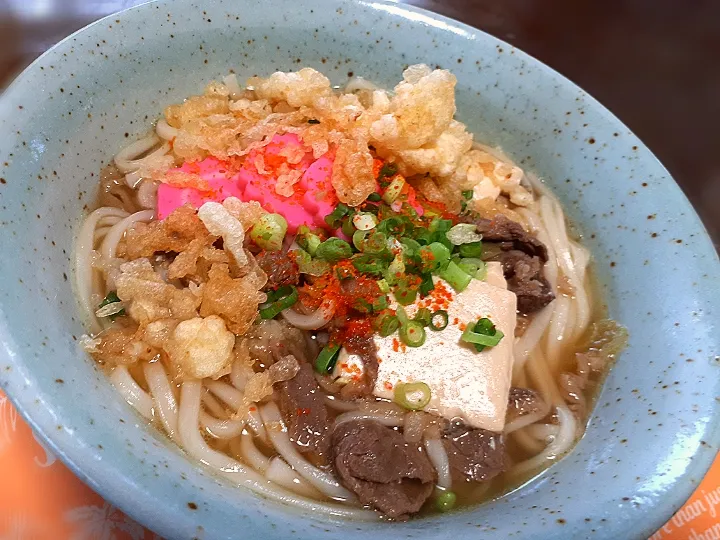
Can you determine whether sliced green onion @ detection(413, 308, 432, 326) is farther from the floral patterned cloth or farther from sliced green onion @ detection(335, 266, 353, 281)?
the floral patterned cloth

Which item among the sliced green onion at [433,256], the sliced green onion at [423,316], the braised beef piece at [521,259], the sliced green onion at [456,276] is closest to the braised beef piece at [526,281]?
the braised beef piece at [521,259]

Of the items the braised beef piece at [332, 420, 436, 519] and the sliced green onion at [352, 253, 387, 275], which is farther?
the sliced green onion at [352, 253, 387, 275]

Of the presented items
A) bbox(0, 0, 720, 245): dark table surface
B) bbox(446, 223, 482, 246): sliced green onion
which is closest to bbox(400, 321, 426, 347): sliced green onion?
bbox(446, 223, 482, 246): sliced green onion

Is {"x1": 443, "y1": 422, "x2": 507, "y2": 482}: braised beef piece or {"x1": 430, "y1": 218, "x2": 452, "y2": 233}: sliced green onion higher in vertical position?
{"x1": 430, "y1": 218, "x2": 452, "y2": 233}: sliced green onion

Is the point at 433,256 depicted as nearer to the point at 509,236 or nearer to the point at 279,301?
the point at 509,236

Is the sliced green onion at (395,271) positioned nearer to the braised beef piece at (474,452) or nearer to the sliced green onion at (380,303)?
the sliced green onion at (380,303)

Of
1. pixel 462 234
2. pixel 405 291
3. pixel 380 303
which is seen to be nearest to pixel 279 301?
pixel 380 303
